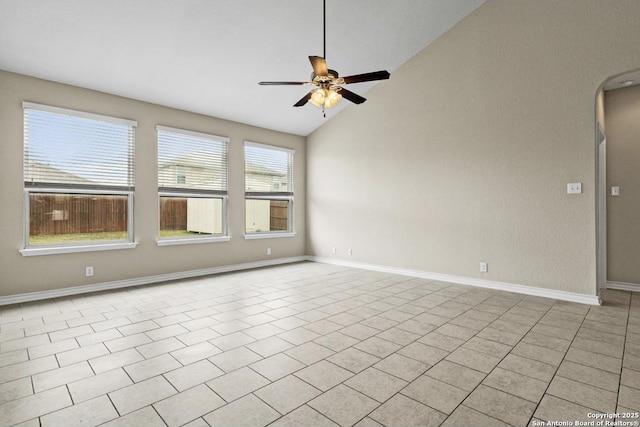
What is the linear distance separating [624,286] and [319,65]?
5.19 m

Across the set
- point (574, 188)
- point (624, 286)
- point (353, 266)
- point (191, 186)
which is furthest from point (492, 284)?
point (191, 186)

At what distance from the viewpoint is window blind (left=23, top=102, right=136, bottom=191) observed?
4.14m

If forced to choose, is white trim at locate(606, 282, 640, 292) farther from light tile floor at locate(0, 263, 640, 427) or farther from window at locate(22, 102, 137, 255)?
window at locate(22, 102, 137, 255)

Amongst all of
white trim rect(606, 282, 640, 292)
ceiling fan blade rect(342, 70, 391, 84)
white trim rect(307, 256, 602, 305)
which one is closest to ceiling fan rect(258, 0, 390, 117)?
ceiling fan blade rect(342, 70, 391, 84)

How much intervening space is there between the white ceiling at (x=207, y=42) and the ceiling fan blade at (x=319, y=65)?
4.92 ft

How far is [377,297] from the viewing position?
431 cm

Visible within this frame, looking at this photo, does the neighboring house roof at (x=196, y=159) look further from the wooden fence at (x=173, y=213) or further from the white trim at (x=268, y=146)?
the white trim at (x=268, y=146)

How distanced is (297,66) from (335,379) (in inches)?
167

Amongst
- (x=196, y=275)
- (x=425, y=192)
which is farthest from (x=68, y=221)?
(x=425, y=192)

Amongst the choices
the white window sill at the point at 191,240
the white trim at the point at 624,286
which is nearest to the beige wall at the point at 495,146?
the white trim at the point at 624,286

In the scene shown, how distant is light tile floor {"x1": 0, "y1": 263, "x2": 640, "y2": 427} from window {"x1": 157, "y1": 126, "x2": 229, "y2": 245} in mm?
1577

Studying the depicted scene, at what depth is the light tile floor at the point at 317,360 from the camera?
1898 mm

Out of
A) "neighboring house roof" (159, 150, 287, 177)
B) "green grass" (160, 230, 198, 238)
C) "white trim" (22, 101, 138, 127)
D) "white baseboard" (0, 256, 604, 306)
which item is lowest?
"white baseboard" (0, 256, 604, 306)

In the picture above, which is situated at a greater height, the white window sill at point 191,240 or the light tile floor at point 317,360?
the white window sill at point 191,240
